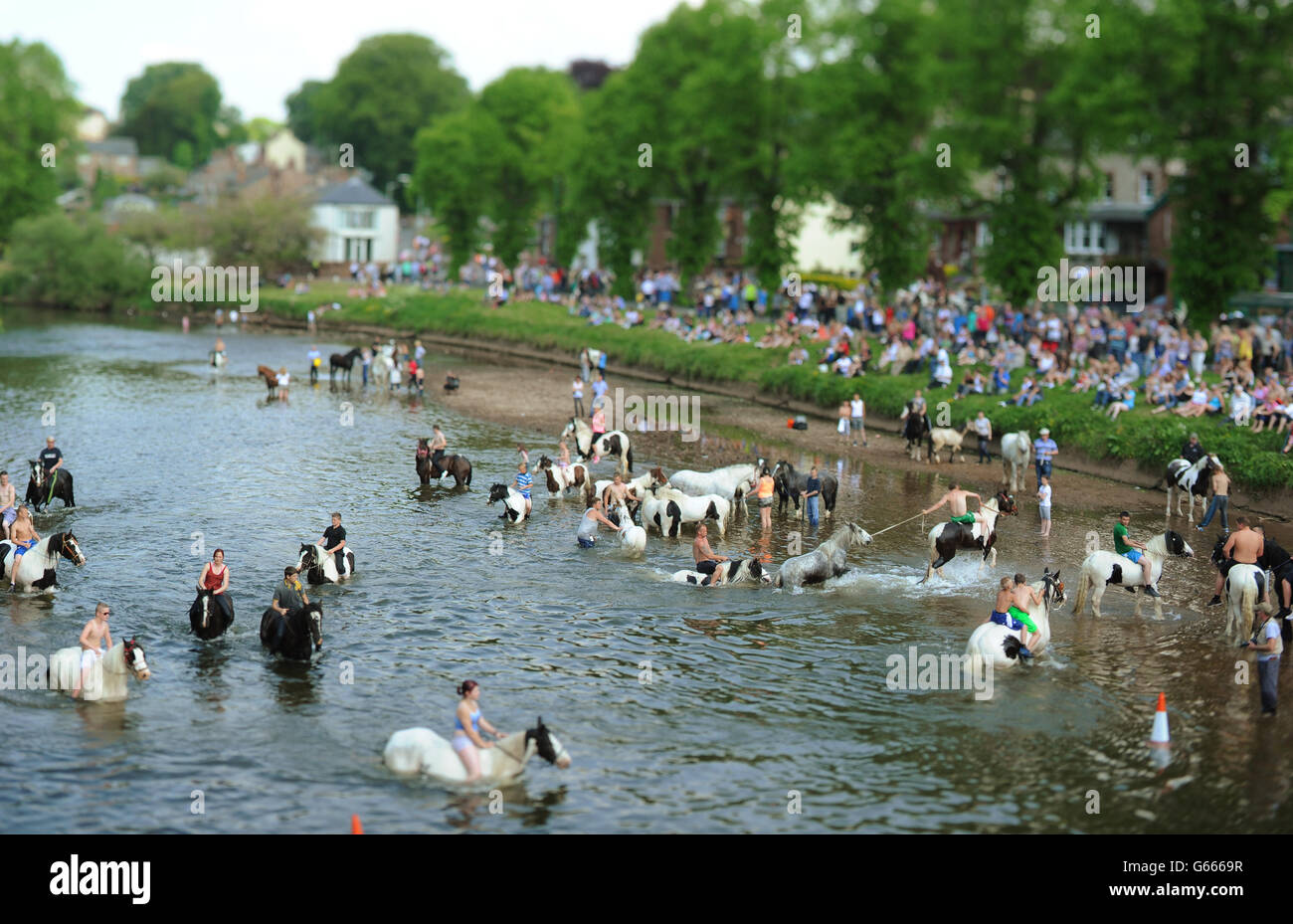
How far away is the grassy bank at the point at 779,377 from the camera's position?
3669 centimetres

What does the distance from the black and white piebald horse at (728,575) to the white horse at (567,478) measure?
7.87 meters

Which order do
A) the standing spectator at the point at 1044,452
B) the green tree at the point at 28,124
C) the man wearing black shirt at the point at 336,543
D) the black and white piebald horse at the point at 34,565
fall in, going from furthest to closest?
the green tree at the point at 28,124 < the standing spectator at the point at 1044,452 < the man wearing black shirt at the point at 336,543 < the black and white piebald horse at the point at 34,565

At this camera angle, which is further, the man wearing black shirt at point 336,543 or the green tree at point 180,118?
the green tree at point 180,118

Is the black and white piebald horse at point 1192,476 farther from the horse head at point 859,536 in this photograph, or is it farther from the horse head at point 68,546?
the horse head at point 68,546

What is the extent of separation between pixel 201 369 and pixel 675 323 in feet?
71.3

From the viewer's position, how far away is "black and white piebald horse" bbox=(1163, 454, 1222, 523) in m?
33.8

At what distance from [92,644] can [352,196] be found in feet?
331

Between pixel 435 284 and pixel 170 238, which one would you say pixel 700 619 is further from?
pixel 170 238

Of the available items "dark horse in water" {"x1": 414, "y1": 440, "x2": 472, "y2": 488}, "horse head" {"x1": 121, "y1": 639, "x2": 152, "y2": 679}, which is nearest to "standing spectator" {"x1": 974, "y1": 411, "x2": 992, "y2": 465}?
"dark horse in water" {"x1": 414, "y1": 440, "x2": 472, "y2": 488}

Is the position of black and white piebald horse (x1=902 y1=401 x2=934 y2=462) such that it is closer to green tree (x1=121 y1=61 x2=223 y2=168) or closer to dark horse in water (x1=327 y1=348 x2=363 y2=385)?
dark horse in water (x1=327 y1=348 x2=363 y2=385)

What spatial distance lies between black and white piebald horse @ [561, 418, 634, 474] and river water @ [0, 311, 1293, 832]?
12.4 ft

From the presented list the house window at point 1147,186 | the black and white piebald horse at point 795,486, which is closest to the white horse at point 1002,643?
the black and white piebald horse at point 795,486
